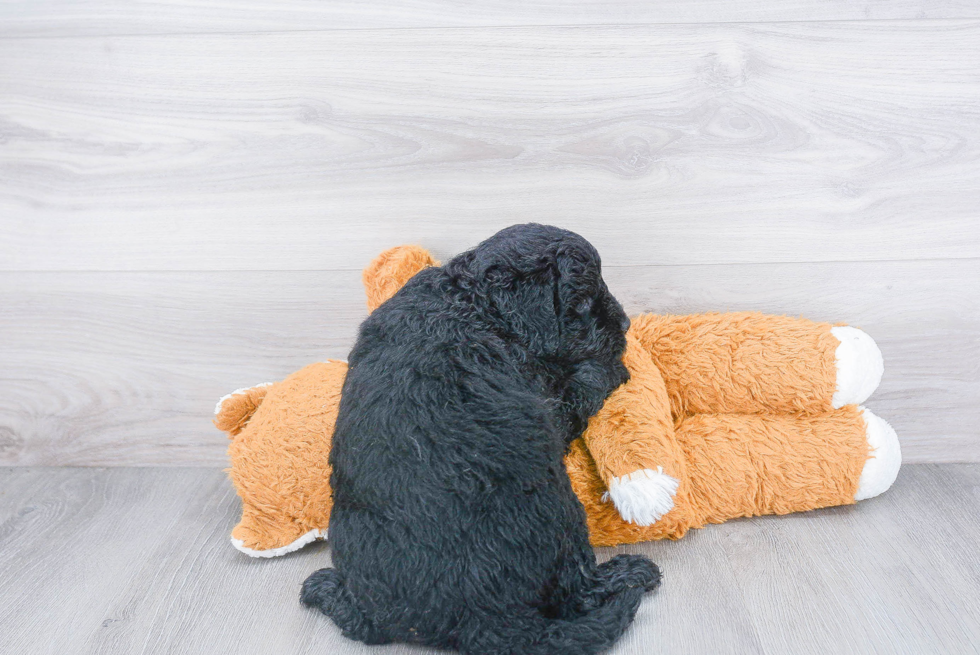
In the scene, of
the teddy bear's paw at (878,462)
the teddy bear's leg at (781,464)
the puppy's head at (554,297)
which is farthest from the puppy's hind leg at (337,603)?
the teddy bear's paw at (878,462)

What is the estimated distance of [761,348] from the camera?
1.02m

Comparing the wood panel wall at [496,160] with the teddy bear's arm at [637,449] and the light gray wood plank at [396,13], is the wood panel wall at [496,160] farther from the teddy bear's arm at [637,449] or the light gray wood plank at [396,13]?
the teddy bear's arm at [637,449]

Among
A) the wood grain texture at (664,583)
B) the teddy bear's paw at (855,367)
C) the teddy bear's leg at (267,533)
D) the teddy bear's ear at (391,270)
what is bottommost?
the wood grain texture at (664,583)

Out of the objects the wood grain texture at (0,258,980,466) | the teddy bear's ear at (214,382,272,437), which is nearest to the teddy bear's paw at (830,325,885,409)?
the wood grain texture at (0,258,980,466)

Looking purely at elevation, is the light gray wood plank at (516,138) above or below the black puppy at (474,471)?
above

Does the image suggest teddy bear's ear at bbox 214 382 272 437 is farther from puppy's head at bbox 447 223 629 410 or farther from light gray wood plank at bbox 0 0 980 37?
light gray wood plank at bbox 0 0 980 37

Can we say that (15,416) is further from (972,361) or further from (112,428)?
(972,361)

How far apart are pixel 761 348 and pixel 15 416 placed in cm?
126

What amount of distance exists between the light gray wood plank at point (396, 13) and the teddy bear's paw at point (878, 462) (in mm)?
590

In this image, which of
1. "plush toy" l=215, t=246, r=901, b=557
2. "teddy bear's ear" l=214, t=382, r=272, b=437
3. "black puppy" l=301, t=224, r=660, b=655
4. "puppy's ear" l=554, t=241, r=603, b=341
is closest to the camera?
"black puppy" l=301, t=224, r=660, b=655

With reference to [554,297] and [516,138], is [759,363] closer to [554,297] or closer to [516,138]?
[554,297]

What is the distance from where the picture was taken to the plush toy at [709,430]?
3.20ft

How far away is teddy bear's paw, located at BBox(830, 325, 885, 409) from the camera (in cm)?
99

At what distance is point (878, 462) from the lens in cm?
101
